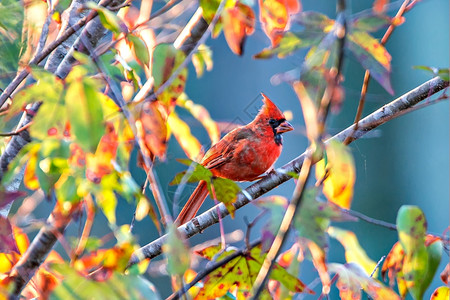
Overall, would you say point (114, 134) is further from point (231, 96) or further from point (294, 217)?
point (231, 96)

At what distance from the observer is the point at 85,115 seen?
2.52ft

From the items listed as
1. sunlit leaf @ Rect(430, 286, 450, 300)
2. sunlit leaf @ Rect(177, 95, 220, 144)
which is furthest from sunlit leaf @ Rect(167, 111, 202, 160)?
sunlit leaf @ Rect(430, 286, 450, 300)

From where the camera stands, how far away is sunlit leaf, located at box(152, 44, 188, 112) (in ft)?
3.24

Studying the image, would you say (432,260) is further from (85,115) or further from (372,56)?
(85,115)

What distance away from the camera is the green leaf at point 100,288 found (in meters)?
0.77

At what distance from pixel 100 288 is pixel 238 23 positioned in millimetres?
619

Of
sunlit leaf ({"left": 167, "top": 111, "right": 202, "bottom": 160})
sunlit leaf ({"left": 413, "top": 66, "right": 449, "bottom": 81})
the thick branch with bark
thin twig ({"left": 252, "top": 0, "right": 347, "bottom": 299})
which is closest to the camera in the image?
thin twig ({"left": 252, "top": 0, "right": 347, "bottom": 299})

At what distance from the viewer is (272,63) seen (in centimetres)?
549

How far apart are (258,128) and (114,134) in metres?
1.15

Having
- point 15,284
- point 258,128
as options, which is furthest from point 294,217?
point 258,128

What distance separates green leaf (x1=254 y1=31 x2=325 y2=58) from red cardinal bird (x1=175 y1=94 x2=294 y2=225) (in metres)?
1.23

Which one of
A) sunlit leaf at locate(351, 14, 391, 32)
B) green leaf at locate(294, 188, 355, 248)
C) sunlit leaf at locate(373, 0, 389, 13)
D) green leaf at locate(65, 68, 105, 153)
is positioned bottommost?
green leaf at locate(65, 68, 105, 153)

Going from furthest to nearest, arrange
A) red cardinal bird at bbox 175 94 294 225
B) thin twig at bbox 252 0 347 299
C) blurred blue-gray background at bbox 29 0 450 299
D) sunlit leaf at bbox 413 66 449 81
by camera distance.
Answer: blurred blue-gray background at bbox 29 0 450 299 < red cardinal bird at bbox 175 94 294 225 < sunlit leaf at bbox 413 66 449 81 < thin twig at bbox 252 0 347 299

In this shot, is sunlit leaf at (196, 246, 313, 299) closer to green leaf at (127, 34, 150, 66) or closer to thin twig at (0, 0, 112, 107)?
green leaf at (127, 34, 150, 66)
